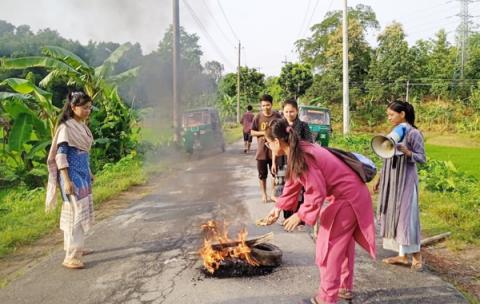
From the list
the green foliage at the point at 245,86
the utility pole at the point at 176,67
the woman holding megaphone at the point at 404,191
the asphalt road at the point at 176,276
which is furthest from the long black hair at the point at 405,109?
the green foliage at the point at 245,86

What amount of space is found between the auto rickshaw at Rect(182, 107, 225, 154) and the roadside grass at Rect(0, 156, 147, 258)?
3494 mm

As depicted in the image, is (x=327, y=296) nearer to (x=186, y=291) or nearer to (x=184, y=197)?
(x=186, y=291)

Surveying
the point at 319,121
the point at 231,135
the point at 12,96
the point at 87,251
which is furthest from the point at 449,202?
the point at 231,135

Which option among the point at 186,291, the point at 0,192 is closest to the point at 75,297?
the point at 186,291

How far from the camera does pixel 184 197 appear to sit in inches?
335

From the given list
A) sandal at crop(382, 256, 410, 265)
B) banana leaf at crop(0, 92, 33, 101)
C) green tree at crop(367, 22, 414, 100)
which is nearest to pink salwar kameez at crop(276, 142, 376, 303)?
sandal at crop(382, 256, 410, 265)

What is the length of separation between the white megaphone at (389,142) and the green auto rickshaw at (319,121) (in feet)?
37.7

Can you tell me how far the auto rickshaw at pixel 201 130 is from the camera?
16531 millimetres

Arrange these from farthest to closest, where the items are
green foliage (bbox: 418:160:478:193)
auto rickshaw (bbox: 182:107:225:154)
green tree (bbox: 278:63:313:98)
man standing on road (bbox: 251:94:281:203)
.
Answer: green tree (bbox: 278:63:313:98)
auto rickshaw (bbox: 182:107:225:154)
green foliage (bbox: 418:160:478:193)
man standing on road (bbox: 251:94:281:203)

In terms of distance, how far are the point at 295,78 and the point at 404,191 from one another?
118ft

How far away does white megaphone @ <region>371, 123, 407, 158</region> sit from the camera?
169 inches

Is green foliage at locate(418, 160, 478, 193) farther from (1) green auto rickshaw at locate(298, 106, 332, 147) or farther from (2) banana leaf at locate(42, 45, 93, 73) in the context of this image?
(2) banana leaf at locate(42, 45, 93, 73)

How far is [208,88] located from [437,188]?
56.2 feet

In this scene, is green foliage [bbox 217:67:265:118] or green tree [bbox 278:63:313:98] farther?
green foliage [bbox 217:67:265:118]
